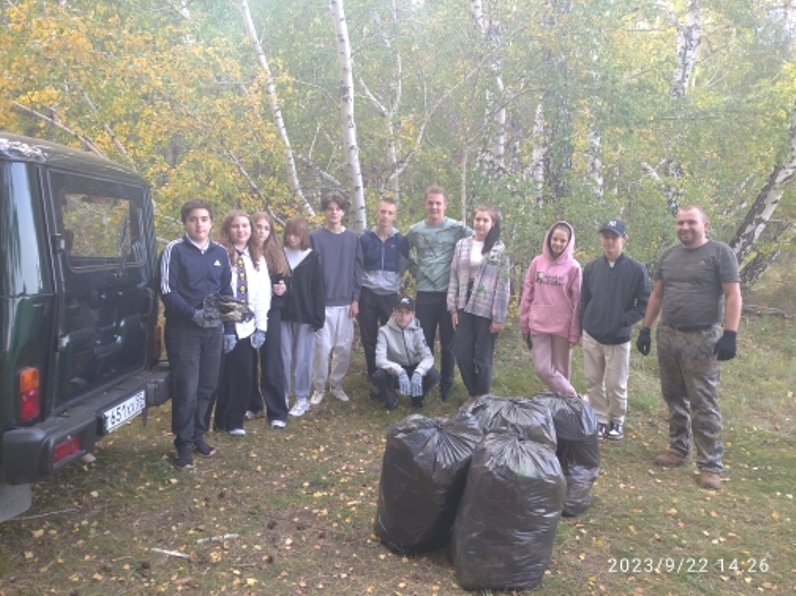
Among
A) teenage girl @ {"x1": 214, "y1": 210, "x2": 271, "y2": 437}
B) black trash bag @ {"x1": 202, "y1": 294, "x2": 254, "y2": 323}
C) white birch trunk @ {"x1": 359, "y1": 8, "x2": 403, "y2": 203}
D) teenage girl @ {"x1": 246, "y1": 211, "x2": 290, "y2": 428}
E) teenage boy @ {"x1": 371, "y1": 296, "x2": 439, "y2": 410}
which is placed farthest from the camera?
white birch trunk @ {"x1": 359, "y1": 8, "x2": 403, "y2": 203}

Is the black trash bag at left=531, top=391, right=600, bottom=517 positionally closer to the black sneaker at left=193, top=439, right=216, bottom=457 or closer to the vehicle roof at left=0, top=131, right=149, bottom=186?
the black sneaker at left=193, top=439, right=216, bottom=457

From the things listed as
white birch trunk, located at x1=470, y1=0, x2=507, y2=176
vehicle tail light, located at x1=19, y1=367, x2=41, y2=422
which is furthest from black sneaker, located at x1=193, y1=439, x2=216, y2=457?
white birch trunk, located at x1=470, y1=0, x2=507, y2=176

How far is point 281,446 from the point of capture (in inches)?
210

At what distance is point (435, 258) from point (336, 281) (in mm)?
982

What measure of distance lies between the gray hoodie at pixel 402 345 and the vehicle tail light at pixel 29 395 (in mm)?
3292

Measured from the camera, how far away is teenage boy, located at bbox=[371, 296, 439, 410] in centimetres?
614

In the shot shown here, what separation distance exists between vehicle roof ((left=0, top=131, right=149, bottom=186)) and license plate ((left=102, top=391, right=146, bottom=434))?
4.68 feet

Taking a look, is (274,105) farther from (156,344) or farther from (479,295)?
(156,344)

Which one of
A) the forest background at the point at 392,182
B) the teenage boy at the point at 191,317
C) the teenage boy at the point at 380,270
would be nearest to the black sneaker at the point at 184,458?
the teenage boy at the point at 191,317

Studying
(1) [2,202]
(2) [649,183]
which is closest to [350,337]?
(1) [2,202]

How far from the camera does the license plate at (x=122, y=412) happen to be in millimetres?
3750

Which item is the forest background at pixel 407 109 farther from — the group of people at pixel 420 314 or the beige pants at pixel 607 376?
the beige pants at pixel 607 376

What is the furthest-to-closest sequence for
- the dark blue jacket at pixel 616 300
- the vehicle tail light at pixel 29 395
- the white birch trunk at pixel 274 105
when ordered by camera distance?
the white birch trunk at pixel 274 105 < the dark blue jacket at pixel 616 300 < the vehicle tail light at pixel 29 395
